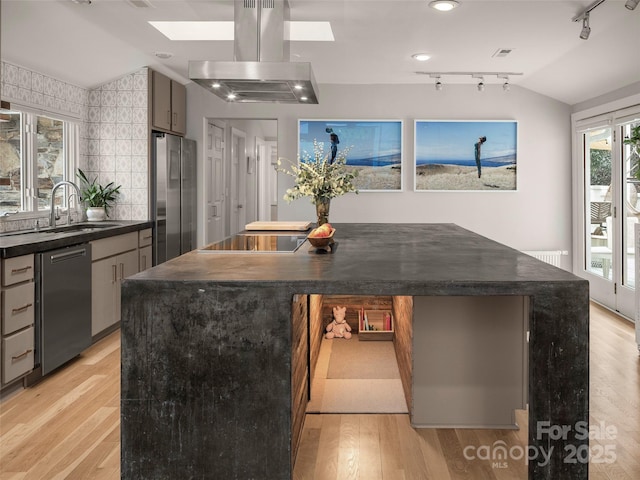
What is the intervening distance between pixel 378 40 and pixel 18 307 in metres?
3.48

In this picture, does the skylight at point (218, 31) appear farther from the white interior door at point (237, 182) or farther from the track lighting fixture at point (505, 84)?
the white interior door at point (237, 182)

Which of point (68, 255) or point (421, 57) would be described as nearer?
point (68, 255)

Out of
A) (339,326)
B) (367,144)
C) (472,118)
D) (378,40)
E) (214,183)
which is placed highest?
(378,40)

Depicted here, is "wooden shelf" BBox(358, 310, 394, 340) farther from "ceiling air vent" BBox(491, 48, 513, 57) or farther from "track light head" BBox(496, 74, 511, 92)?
"track light head" BBox(496, 74, 511, 92)

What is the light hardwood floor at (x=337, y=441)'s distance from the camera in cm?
238

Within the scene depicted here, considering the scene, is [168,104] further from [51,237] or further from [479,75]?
[479,75]

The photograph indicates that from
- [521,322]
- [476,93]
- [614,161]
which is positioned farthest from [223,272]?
[476,93]

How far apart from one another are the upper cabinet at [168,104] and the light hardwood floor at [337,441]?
10.4 ft

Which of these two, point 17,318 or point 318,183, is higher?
point 318,183

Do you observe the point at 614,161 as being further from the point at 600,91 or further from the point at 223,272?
the point at 223,272

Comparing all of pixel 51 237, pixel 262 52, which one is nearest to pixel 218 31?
pixel 262 52

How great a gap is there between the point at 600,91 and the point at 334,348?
3.87 metres

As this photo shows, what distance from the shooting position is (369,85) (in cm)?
664

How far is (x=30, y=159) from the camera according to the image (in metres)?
4.60
